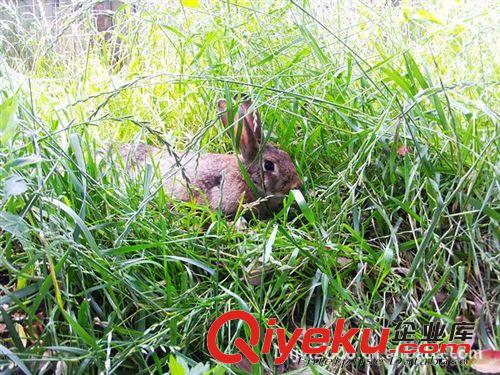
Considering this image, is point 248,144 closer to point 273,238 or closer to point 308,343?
point 273,238

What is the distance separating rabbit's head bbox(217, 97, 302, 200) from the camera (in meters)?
2.67

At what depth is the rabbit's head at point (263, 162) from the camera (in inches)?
105

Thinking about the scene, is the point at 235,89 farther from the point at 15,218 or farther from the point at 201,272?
the point at 15,218

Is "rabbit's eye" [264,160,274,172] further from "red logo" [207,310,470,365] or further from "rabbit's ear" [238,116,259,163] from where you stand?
"red logo" [207,310,470,365]

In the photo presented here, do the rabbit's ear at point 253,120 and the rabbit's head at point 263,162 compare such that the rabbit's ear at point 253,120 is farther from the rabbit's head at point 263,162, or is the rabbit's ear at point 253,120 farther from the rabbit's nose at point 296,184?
the rabbit's nose at point 296,184

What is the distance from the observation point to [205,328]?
5.91ft

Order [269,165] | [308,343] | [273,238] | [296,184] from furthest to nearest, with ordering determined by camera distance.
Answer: [269,165], [296,184], [273,238], [308,343]

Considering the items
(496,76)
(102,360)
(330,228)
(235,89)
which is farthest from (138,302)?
(496,76)

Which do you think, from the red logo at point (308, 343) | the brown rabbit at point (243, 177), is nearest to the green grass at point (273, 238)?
the red logo at point (308, 343)

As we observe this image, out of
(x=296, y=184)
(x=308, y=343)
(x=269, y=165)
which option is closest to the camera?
(x=308, y=343)

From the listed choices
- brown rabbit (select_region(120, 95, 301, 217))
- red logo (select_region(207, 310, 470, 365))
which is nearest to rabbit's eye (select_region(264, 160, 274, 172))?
brown rabbit (select_region(120, 95, 301, 217))

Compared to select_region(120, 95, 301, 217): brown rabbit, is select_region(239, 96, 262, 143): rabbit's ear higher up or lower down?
higher up

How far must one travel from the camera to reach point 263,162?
9.20 feet

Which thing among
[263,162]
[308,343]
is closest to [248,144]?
[263,162]
